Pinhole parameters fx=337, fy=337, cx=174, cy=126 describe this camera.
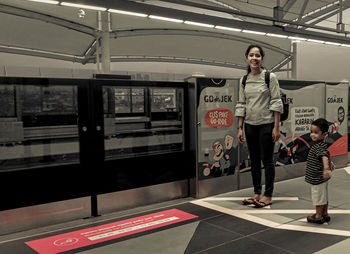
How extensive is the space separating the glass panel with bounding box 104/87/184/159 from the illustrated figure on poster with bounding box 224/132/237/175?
0.61 metres

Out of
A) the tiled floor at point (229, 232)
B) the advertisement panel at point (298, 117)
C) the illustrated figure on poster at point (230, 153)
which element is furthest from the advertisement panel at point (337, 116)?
the illustrated figure on poster at point (230, 153)

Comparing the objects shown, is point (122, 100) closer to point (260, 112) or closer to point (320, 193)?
point (260, 112)

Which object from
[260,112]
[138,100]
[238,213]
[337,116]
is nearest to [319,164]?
[260,112]

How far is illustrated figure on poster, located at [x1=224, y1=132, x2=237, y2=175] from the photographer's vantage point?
4.30 m

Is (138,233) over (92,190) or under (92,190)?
under

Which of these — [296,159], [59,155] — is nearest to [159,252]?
[59,155]

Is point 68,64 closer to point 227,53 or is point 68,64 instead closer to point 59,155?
point 227,53

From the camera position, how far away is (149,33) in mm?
13641

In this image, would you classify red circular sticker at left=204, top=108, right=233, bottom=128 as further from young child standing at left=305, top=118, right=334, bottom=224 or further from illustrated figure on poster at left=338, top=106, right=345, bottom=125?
illustrated figure on poster at left=338, top=106, right=345, bottom=125

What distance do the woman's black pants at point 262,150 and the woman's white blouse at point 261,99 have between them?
0.08 meters

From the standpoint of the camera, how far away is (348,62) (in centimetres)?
951

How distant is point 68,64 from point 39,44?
1.86 metres

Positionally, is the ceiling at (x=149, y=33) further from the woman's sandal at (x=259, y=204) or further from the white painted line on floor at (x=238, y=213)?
the white painted line on floor at (x=238, y=213)

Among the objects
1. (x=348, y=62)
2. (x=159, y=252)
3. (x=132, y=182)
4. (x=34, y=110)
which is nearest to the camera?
(x=159, y=252)
